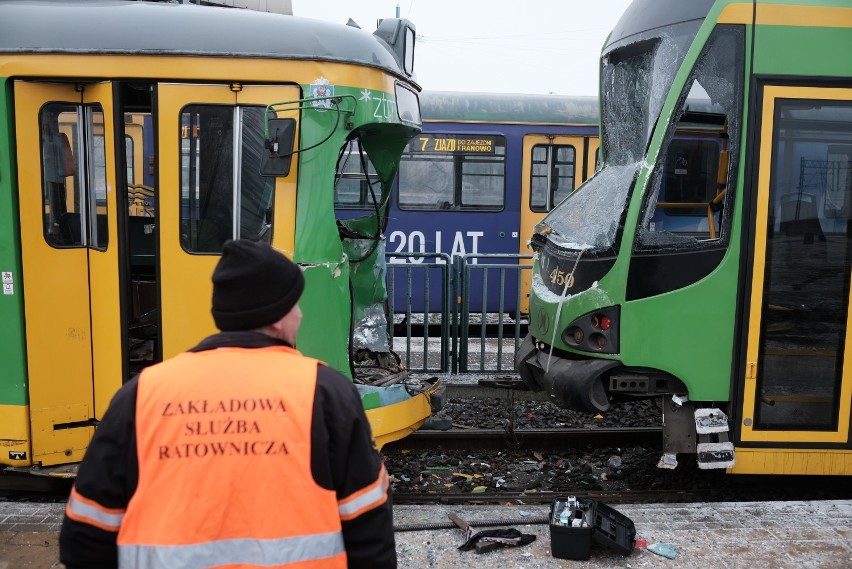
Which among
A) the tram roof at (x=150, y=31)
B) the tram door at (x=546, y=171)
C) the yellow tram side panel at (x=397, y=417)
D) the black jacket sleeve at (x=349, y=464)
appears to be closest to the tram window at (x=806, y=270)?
the yellow tram side panel at (x=397, y=417)

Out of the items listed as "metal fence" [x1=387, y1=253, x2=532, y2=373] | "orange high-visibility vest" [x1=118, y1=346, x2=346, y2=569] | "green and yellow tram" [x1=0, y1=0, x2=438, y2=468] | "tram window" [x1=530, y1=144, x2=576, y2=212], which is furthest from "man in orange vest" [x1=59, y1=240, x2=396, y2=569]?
"tram window" [x1=530, y1=144, x2=576, y2=212]

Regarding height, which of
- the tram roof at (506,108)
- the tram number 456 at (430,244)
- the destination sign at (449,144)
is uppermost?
the tram roof at (506,108)

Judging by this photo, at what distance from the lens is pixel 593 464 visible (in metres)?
6.39

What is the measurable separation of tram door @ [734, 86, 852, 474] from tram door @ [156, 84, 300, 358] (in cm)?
297

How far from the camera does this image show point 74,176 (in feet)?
15.6

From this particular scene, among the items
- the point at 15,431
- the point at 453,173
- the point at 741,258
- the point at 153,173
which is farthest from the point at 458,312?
the point at 15,431

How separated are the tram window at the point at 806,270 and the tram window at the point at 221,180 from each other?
10.5 feet

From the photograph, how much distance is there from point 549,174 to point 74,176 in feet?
25.5

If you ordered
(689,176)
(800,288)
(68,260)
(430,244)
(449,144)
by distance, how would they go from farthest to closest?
(430,244) → (449,144) → (689,176) → (800,288) → (68,260)

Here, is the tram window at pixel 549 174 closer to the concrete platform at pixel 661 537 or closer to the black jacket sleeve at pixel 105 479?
the concrete platform at pixel 661 537

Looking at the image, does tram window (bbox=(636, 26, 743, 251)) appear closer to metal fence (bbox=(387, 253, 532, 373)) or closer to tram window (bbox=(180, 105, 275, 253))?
tram window (bbox=(180, 105, 275, 253))

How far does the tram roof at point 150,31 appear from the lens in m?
4.48

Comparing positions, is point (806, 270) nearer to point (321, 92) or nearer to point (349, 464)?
point (321, 92)

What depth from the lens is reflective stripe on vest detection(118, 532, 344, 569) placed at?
5.92 ft
